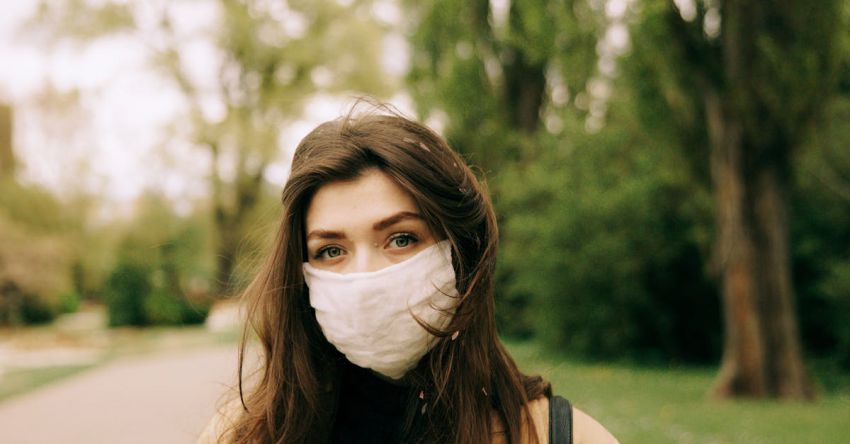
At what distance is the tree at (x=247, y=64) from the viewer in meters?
27.0

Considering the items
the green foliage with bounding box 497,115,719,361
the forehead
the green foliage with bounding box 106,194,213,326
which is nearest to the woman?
the forehead

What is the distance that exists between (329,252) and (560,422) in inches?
24.1

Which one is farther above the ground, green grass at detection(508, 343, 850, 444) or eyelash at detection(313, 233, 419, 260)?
eyelash at detection(313, 233, 419, 260)

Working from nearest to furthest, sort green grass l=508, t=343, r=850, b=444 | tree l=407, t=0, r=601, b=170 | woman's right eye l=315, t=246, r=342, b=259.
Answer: woman's right eye l=315, t=246, r=342, b=259
green grass l=508, t=343, r=850, b=444
tree l=407, t=0, r=601, b=170

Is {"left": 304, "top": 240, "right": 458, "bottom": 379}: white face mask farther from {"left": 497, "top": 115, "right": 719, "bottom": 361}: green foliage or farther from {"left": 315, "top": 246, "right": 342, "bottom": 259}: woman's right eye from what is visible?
{"left": 497, "top": 115, "right": 719, "bottom": 361}: green foliage

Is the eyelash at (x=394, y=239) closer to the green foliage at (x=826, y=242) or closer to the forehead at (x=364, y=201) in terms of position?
the forehead at (x=364, y=201)

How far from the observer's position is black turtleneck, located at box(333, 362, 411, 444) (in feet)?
5.91

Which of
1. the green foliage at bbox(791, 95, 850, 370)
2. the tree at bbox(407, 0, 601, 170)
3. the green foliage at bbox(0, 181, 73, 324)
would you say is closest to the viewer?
the green foliage at bbox(791, 95, 850, 370)

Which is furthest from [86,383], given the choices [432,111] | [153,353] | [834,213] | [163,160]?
[163,160]

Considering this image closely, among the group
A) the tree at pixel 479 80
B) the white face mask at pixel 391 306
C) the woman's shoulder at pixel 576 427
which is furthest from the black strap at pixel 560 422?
the tree at pixel 479 80

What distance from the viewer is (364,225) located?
67.2 inches

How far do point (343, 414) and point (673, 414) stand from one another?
7.44 meters

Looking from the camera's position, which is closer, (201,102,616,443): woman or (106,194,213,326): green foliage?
(201,102,616,443): woman

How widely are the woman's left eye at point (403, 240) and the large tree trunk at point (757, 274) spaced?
8357 millimetres
